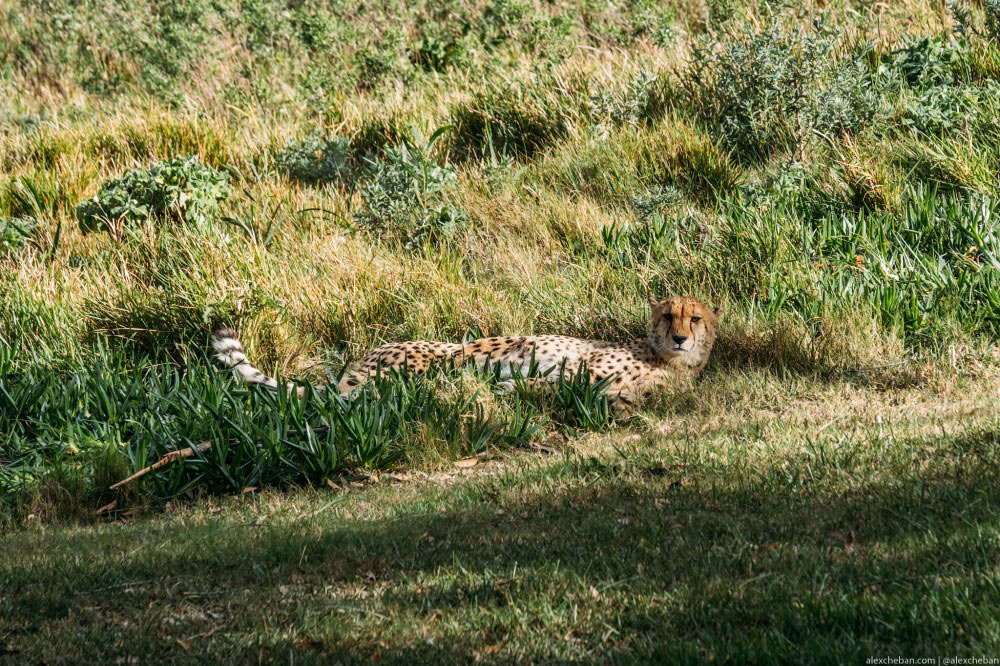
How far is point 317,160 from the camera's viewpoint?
31.9ft

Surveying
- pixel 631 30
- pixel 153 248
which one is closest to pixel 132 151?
pixel 153 248

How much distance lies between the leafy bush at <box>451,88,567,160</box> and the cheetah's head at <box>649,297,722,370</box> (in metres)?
3.41

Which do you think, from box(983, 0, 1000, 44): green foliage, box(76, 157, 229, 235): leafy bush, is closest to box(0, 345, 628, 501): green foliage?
box(76, 157, 229, 235): leafy bush

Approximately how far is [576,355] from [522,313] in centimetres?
89

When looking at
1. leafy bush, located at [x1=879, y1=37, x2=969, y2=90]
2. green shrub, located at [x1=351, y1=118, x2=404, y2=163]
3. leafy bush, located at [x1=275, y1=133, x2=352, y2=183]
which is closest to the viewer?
leafy bush, located at [x1=879, y1=37, x2=969, y2=90]

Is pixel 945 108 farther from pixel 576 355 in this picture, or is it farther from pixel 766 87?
pixel 576 355

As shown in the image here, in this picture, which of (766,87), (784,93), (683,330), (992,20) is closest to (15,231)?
(683,330)

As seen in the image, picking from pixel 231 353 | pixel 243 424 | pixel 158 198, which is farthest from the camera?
pixel 158 198

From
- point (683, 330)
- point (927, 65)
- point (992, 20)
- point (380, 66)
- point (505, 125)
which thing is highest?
point (992, 20)

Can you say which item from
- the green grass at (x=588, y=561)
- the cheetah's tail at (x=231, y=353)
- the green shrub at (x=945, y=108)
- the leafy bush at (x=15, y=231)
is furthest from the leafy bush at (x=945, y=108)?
the leafy bush at (x=15, y=231)

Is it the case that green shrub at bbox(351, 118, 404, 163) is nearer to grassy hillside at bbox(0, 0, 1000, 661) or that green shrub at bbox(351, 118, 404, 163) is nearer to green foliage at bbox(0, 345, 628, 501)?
grassy hillside at bbox(0, 0, 1000, 661)

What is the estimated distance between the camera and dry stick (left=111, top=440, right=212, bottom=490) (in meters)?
5.11

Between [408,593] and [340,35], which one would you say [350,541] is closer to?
[408,593]

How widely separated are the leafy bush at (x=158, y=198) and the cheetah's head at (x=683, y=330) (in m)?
3.92
